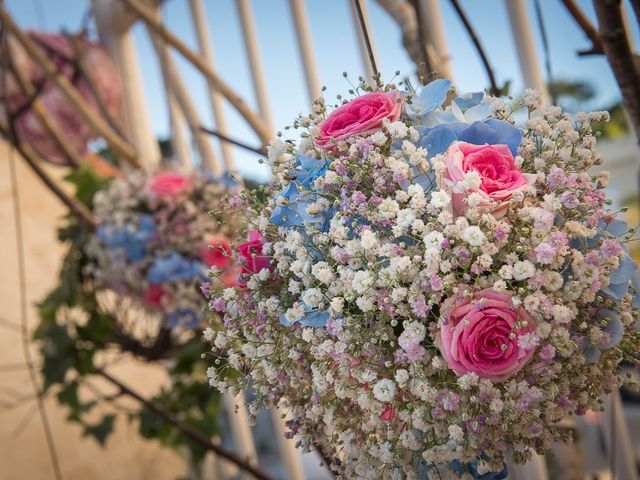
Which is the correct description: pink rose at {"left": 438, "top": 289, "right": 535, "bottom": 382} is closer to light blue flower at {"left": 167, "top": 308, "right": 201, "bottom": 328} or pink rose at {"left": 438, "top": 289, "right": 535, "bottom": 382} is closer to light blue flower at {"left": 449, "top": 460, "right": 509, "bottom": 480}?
light blue flower at {"left": 449, "top": 460, "right": 509, "bottom": 480}

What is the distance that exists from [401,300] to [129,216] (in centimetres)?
78

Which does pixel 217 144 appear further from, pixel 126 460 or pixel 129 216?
pixel 126 460

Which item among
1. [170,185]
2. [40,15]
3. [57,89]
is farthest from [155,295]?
[40,15]

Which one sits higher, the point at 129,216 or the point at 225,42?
the point at 225,42

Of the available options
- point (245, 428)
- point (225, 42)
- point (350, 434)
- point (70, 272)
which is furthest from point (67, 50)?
point (350, 434)

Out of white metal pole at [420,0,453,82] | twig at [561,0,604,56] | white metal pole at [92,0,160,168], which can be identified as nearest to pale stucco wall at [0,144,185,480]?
white metal pole at [92,0,160,168]

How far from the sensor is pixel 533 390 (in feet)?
1.67

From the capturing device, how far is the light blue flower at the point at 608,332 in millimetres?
531

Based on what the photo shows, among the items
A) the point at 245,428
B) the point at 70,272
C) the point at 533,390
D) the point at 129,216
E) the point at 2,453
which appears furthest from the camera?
the point at 2,453

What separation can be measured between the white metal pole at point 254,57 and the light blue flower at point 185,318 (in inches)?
23.2

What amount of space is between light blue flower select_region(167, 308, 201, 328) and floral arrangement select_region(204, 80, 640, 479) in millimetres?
573

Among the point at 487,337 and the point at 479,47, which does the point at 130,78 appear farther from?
the point at 487,337

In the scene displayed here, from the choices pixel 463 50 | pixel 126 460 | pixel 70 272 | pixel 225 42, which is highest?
pixel 225 42

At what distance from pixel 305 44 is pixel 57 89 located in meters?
0.75
